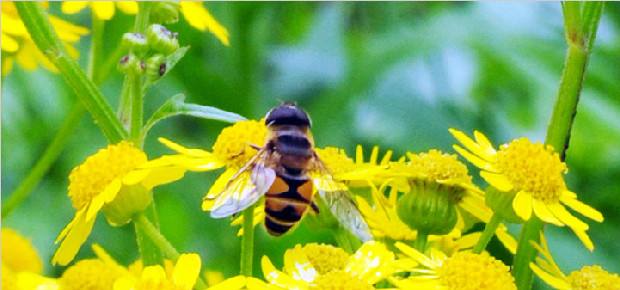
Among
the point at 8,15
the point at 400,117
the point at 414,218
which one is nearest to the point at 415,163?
the point at 414,218

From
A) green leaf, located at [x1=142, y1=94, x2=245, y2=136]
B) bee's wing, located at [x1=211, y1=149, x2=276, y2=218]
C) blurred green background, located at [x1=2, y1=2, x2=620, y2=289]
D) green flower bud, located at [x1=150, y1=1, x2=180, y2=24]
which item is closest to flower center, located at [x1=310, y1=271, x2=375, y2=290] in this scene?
bee's wing, located at [x1=211, y1=149, x2=276, y2=218]

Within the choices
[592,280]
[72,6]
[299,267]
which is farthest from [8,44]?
[592,280]

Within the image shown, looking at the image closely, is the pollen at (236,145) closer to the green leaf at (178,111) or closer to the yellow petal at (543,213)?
the green leaf at (178,111)

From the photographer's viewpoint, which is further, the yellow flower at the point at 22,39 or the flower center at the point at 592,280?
the yellow flower at the point at 22,39

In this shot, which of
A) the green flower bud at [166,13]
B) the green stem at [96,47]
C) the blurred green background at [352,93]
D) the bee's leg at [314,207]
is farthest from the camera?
the blurred green background at [352,93]

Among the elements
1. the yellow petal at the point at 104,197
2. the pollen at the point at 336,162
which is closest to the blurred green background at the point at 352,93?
the pollen at the point at 336,162

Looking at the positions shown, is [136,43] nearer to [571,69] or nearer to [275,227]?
[275,227]
